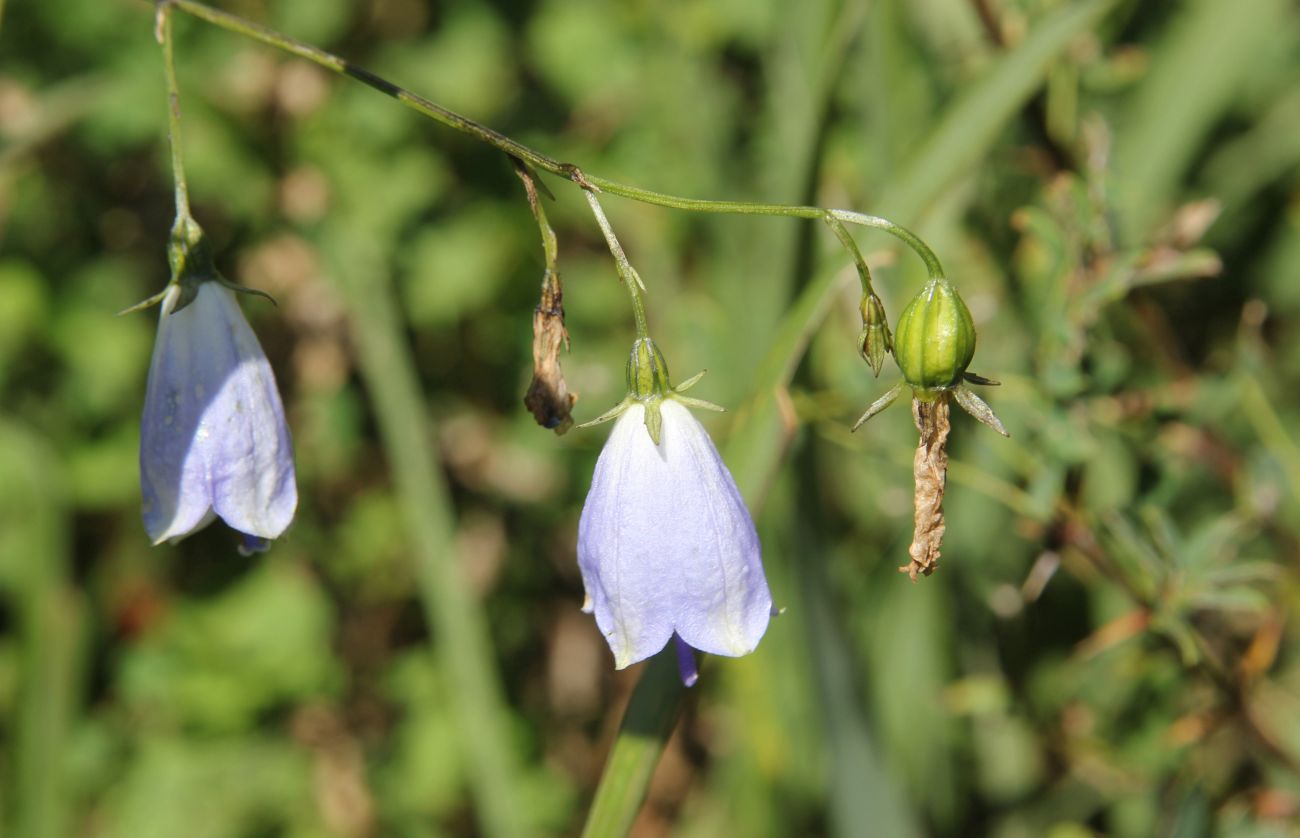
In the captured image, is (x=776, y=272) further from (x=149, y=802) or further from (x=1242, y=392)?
(x=149, y=802)

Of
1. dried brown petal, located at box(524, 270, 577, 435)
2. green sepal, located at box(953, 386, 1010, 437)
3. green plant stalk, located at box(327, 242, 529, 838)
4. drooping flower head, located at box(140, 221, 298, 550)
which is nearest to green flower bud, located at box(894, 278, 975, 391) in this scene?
green sepal, located at box(953, 386, 1010, 437)

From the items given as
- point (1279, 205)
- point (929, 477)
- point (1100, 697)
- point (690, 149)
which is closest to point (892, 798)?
point (1100, 697)

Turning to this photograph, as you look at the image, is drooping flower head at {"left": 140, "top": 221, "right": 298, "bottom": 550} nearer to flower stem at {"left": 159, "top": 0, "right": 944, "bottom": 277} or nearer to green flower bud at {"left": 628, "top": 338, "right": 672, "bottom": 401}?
flower stem at {"left": 159, "top": 0, "right": 944, "bottom": 277}

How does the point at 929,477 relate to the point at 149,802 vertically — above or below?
above

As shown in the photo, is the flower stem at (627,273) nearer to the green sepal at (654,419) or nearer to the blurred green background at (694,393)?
the green sepal at (654,419)

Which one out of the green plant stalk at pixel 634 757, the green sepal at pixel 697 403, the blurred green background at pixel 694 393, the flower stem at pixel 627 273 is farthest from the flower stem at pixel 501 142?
the green plant stalk at pixel 634 757
